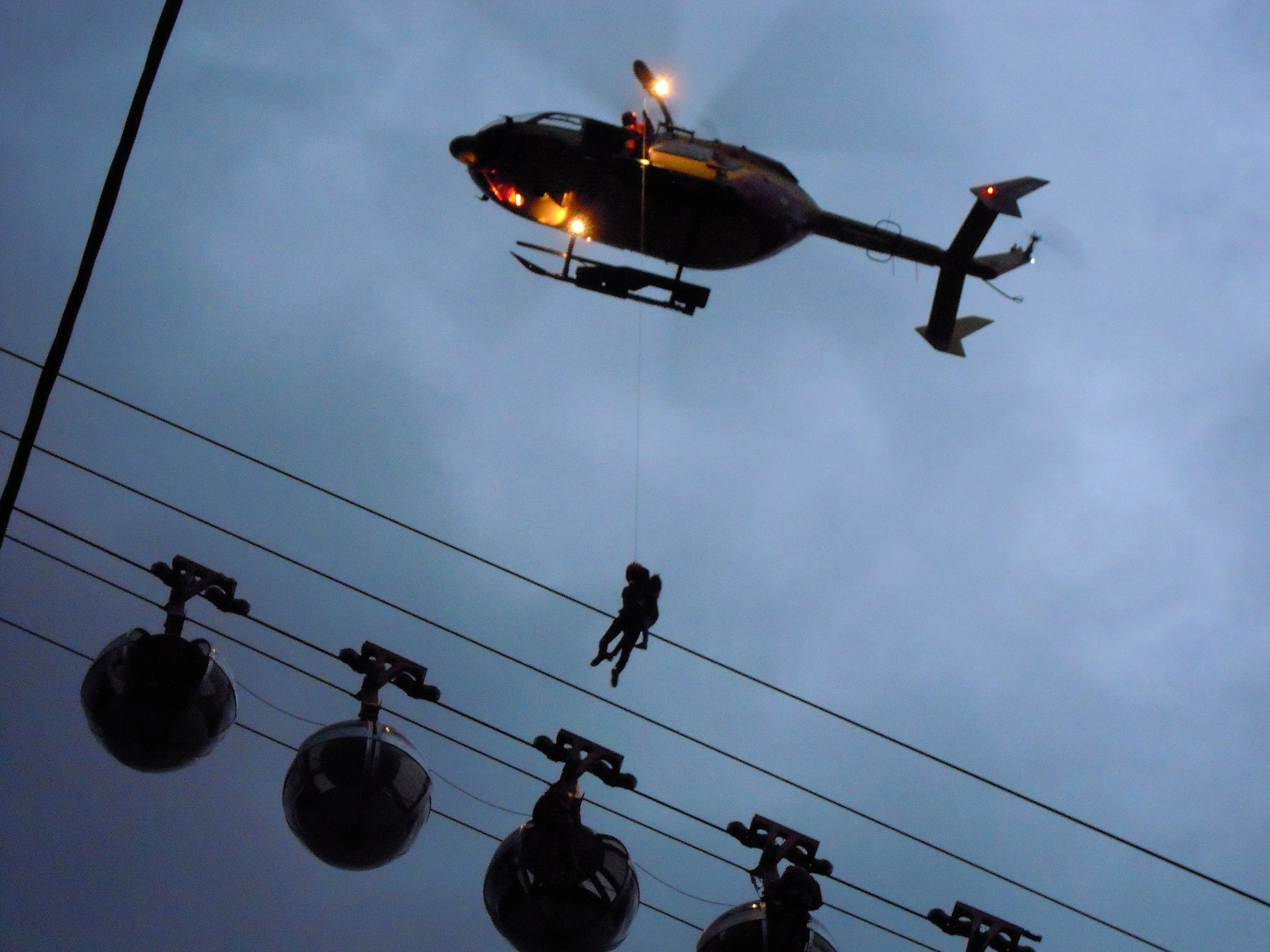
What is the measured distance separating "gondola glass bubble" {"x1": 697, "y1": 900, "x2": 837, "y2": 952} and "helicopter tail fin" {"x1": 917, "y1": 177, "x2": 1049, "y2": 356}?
9.98m

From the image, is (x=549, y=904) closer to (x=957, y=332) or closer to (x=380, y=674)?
(x=380, y=674)

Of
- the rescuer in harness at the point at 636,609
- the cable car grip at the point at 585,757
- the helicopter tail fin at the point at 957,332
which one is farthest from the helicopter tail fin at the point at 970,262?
the cable car grip at the point at 585,757

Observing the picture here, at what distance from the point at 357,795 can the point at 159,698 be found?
5.12ft

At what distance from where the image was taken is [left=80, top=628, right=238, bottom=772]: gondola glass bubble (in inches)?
302

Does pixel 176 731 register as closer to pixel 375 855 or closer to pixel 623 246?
pixel 375 855

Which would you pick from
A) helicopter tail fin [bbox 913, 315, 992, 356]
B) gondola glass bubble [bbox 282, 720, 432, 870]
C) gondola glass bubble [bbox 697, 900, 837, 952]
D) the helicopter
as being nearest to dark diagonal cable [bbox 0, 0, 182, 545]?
gondola glass bubble [bbox 282, 720, 432, 870]

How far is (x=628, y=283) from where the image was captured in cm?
1320

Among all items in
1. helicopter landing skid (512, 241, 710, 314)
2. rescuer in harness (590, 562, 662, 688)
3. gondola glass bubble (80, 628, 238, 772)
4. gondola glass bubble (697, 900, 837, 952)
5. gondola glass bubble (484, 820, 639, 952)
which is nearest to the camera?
gondola glass bubble (697, 900, 837, 952)

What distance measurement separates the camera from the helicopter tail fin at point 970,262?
14523 millimetres

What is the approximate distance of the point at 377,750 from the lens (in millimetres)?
7332

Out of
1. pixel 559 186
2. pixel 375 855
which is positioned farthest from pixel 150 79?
pixel 559 186

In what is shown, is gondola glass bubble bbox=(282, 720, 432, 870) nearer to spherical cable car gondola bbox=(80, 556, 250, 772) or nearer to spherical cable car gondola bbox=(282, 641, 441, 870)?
spherical cable car gondola bbox=(282, 641, 441, 870)

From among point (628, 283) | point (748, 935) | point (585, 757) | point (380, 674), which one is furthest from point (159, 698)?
point (628, 283)

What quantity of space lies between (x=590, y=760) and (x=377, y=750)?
1363 millimetres
